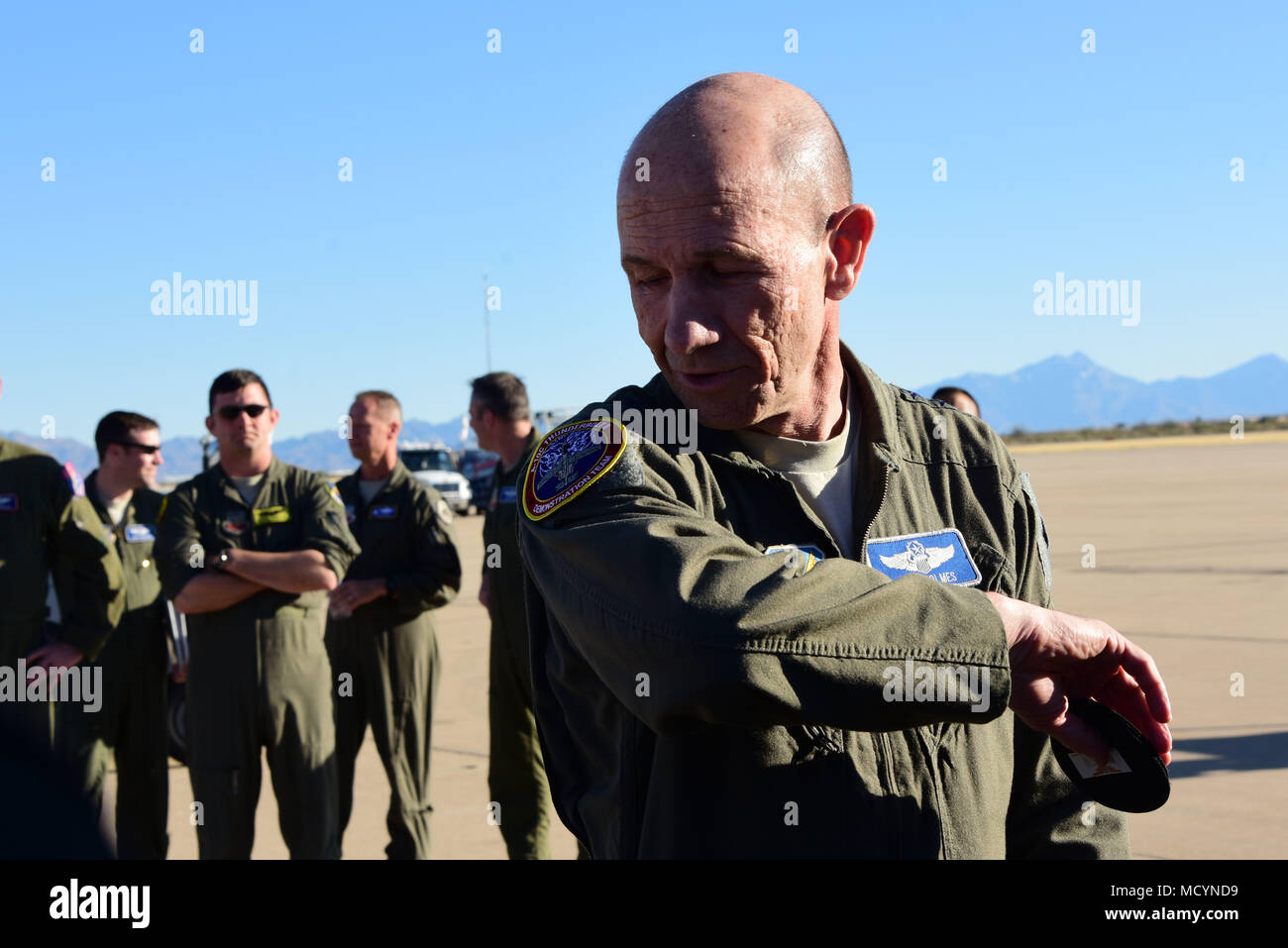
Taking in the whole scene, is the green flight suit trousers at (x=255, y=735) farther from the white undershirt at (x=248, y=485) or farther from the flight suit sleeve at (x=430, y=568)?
the flight suit sleeve at (x=430, y=568)

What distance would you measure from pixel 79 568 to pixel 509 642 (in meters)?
2.27

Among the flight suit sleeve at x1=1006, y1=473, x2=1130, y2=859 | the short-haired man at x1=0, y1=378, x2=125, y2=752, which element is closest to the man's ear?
the flight suit sleeve at x1=1006, y1=473, x2=1130, y2=859

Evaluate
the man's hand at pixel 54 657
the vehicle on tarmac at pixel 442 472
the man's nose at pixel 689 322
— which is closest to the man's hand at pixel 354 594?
the man's hand at pixel 54 657

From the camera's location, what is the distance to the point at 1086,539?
17.3m

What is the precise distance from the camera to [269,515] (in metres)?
5.61

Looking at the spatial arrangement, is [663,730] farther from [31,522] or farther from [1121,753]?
[31,522]

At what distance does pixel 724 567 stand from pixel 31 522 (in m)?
5.16

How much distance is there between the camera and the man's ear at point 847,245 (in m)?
1.64

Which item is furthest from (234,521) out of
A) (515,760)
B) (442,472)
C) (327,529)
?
(442,472)

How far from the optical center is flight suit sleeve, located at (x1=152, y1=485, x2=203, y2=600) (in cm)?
533

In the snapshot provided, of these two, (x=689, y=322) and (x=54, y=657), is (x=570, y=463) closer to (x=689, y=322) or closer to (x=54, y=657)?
(x=689, y=322)

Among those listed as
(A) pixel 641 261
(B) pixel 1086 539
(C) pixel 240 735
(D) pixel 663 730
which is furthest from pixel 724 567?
(B) pixel 1086 539

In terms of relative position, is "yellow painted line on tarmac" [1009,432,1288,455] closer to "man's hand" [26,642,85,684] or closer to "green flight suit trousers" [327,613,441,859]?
"green flight suit trousers" [327,613,441,859]

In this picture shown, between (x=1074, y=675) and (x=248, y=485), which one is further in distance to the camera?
(x=248, y=485)
